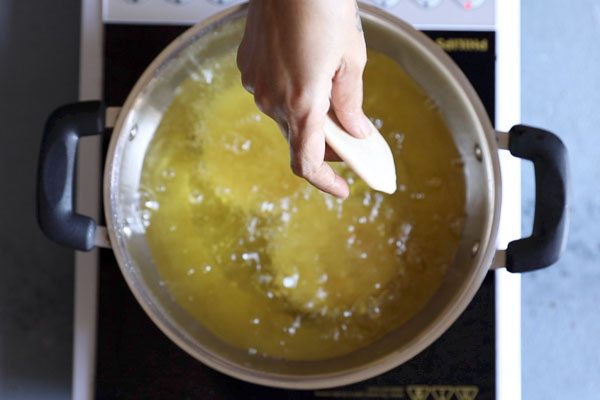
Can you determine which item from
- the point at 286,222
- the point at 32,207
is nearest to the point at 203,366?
the point at 286,222

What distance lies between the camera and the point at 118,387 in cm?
66

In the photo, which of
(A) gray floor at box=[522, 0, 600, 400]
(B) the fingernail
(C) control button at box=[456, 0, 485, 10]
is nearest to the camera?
(B) the fingernail

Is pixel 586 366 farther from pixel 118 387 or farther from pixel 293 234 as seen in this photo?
pixel 118 387

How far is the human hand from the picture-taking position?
0.43 m

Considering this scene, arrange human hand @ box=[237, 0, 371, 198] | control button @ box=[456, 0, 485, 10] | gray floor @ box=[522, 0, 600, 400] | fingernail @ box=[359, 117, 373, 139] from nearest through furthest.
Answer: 1. human hand @ box=[237, 0, 371, 198]
2. fingernail @ box=[359, 117, 373, 139]
3. control button @ box=[456, 0, 485, 10]
4. gray floor @ box=[522, 0, 600, 400]

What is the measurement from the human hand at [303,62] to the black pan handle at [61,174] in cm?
18

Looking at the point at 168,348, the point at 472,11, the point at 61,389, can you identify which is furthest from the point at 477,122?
the point at 61,389

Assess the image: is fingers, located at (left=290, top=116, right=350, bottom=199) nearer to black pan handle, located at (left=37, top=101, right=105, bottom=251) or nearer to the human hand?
the human hand

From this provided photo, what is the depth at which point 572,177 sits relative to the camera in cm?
76

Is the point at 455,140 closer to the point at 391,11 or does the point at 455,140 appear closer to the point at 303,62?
the point at 391,11

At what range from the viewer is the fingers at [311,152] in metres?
0.46

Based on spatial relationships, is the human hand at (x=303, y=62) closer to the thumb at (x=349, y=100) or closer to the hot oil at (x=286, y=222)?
the thumb at (x=349, y=100)

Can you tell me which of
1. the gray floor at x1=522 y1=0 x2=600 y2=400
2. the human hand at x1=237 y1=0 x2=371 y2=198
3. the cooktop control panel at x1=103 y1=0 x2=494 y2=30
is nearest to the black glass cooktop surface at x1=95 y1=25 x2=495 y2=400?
the cooktop control panel at x1=103 y1=0 x2=494 y2=30

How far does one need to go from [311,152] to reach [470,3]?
29cm
